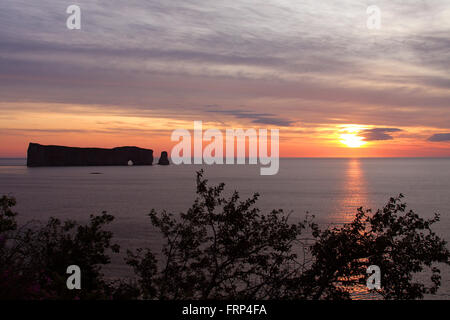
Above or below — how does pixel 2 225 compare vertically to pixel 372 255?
above

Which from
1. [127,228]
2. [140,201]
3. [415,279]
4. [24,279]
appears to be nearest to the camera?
[24,279]

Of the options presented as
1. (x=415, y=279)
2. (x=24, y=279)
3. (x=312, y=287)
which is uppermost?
(x=24, y=279)

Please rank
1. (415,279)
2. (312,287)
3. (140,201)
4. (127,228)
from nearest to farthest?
1. (312,287)
2. (415,279)
3. (127,228)
4. (140,201)

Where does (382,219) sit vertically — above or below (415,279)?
above

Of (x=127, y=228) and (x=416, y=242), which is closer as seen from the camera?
(x=416, y=242)
